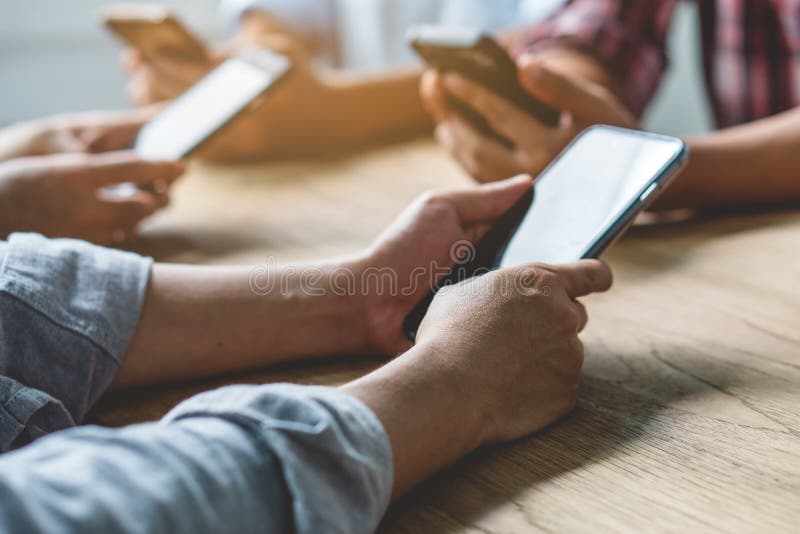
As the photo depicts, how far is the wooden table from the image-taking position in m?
0.37

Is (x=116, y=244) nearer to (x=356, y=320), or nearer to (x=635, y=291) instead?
(x=356, y=320)

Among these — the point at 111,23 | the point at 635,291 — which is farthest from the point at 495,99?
the point at 111,23

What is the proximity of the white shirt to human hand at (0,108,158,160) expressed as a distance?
0.51m

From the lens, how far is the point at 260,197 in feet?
3.33

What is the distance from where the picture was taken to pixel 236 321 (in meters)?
0.55

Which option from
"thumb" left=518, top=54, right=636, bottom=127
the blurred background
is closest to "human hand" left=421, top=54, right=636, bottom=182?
"thumb" left=518, top=54, right=636, bottom=127

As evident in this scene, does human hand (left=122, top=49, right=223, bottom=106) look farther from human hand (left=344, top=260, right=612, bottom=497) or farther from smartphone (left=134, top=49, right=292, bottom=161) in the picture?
human hand (left=344, top=260, right=612, bottom=497)

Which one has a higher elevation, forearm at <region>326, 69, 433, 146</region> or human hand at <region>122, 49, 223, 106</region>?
human hand at <region>122, 49, 223, 106</region>

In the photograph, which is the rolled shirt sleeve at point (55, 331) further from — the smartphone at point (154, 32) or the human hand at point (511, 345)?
the smartphone at point (154, 32)

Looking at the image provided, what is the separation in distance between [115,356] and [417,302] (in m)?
0.21

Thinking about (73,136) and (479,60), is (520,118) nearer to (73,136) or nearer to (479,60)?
(479,60)

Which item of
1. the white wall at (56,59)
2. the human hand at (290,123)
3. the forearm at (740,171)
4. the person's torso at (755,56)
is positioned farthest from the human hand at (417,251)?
the white wall at (56,59)

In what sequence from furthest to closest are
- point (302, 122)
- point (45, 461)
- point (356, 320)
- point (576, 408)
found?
point (302, 122) → point (356, 320) → point (576, 408) → point (45, 461)

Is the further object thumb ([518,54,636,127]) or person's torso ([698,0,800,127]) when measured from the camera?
person's torso ([698,0,800,127])
